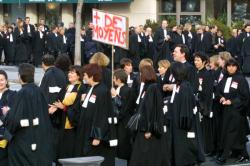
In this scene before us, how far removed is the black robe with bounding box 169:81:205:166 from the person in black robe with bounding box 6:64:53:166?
8.09 feet

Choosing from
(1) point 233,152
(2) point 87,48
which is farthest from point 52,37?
(1) point 233,152

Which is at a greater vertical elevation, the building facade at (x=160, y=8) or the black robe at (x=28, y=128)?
the building facade at (x=160, y=8)

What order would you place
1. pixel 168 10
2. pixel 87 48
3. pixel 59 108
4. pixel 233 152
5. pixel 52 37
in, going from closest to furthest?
pixel 59 108 → pixel 233 152 → pixel 87 48 → pixel 52 37 → pixel 168 10

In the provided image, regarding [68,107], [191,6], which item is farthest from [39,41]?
[68,107]

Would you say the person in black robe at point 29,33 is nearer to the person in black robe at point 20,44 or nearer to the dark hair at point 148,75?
the person in black robe at point 20,44

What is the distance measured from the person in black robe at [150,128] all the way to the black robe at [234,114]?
2.45 meters

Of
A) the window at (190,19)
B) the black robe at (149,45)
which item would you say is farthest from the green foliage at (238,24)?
the black robe at (149,45)

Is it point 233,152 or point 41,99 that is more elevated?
point 41,99

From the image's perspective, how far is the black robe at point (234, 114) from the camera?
12.6 metres

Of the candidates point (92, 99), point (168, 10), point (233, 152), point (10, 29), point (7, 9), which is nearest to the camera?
point (92, 99)

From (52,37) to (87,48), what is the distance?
8.37ft

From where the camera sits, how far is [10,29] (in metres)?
31.4

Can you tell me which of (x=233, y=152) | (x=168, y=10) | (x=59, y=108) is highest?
(x=168, y=10)

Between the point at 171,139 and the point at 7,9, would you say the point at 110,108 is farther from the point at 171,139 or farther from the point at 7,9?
the point at 7,9
